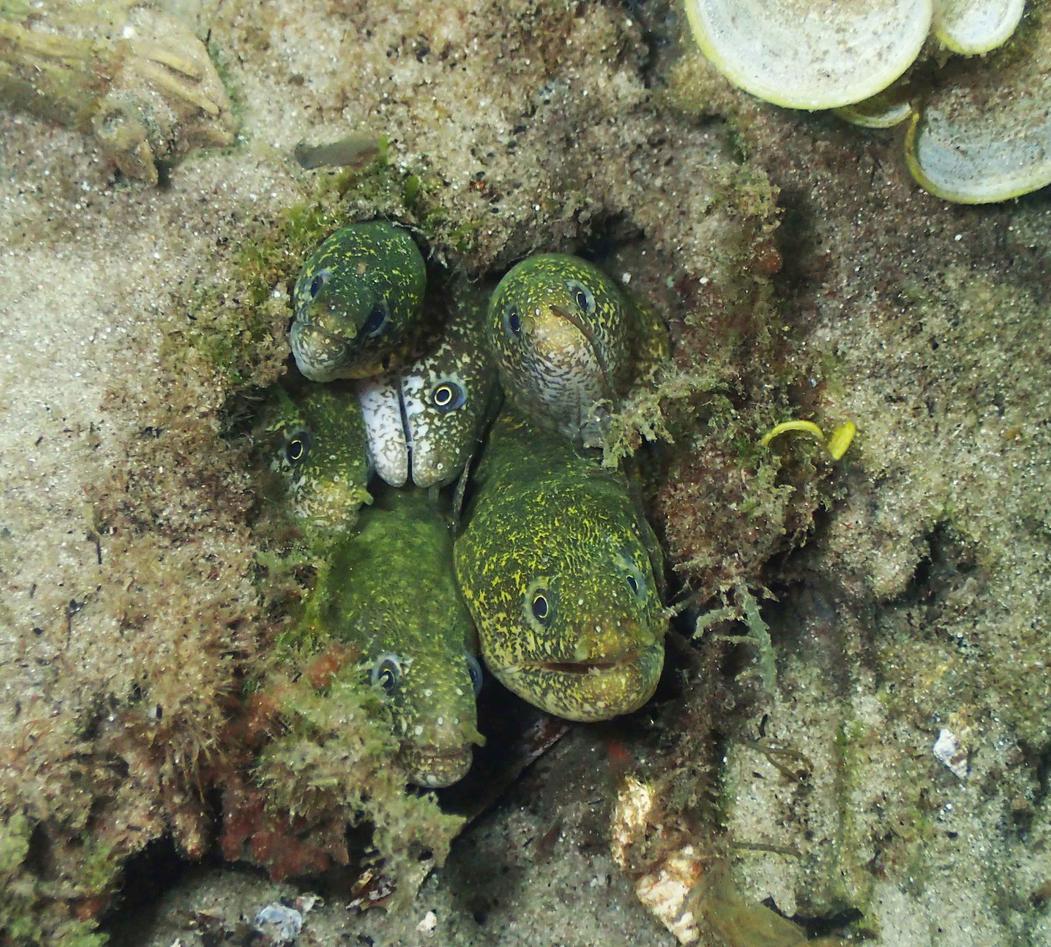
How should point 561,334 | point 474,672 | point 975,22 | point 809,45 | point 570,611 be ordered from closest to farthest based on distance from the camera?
point 975,22 < point 809,45 < point 570,611 < point 561,334 < point 474,672

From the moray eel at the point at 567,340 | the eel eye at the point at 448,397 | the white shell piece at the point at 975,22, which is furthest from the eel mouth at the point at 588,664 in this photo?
the white shell piece at the point at 975,22

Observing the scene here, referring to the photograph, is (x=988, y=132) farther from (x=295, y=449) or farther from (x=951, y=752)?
(x=295, y=449)

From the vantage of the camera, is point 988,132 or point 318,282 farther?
point 318,282

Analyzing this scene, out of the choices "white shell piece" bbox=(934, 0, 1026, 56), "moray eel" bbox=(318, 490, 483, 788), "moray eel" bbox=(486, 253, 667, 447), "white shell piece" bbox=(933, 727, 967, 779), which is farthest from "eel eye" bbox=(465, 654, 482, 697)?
"white shell piece" bbox=(934, 0, 1026, 56)

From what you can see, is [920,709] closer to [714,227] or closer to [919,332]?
[919,332]

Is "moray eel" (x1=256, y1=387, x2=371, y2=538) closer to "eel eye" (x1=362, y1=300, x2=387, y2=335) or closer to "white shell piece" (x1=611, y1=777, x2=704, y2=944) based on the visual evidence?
"eel eye" (x1=362, y1=300, x2=387, y2=335)

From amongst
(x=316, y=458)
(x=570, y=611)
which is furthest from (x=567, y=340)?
(x=316, y=458)

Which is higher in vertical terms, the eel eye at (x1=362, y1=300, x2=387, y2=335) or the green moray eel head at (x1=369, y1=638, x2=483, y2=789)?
the eel eye at (x1=362, y1=300, x2=387, y2=335)
